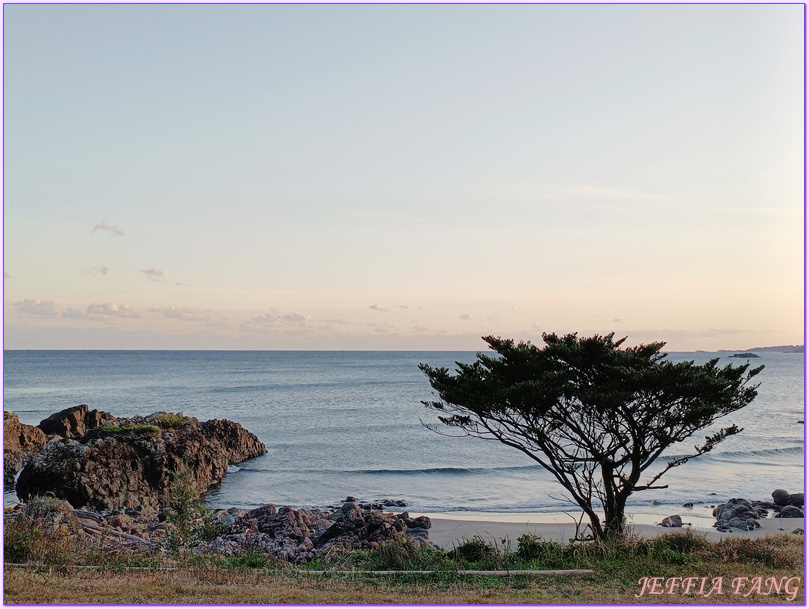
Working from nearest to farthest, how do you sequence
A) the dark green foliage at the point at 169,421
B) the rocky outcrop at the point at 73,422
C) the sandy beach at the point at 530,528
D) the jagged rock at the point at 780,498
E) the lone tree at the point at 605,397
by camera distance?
the lone tree at the point at 605,397 → the sandy beach at the point at 530,528 → the jagged rock at the point at 780,498 → the dark green foliage at the point at 169,421 → the rocky outcrop at the point at 73,422

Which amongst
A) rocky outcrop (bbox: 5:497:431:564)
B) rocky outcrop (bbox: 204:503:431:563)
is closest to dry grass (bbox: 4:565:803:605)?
rocky outcrop (bbox: 5:497:431:564)

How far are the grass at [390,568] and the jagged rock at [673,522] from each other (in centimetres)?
724

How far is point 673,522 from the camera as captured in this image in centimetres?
1845

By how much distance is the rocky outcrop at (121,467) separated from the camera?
20.5m

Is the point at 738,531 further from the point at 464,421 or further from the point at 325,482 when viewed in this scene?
the point at 325,482

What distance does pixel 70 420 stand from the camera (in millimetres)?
32625

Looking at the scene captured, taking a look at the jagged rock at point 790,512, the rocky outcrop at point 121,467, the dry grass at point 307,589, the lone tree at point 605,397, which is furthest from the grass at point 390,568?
the jagged rock at point 790,512

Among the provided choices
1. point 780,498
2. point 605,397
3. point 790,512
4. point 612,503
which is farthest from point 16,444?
point 780,498

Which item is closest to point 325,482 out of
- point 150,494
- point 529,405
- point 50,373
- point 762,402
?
point 150,494

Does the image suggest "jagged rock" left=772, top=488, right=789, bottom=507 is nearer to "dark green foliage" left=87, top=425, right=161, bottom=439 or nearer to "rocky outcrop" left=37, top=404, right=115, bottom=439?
"dark green foliage" left=87, top=425, right=161, bottom=439

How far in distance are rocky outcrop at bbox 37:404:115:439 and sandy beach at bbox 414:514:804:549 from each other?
68.5 feet

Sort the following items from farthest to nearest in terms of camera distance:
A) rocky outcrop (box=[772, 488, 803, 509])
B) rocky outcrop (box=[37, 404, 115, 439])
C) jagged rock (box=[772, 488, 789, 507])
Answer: rocky outcrop (box=[37, 404, 115, 439]), jagged rock (box=[772, 488, 789, 507]), rocky outcrop (box=[772, 488, 803, 509])

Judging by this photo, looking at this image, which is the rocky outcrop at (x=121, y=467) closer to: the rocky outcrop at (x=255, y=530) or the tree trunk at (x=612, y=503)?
the rocky outcrop at (x=255, y=530)

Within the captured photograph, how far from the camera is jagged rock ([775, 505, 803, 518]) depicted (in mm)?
19703
